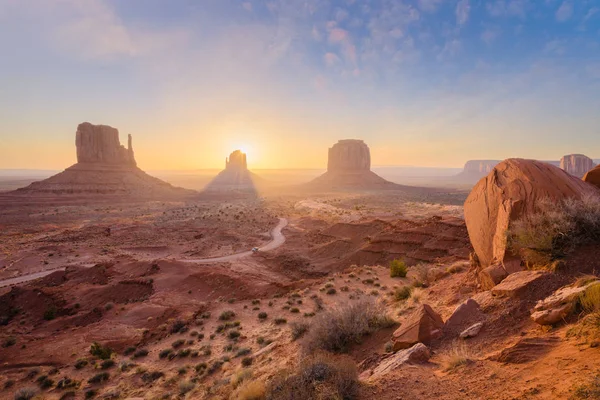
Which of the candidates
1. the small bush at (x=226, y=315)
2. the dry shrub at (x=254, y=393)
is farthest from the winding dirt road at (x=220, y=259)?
the dry shrub at (x=254, y=393)

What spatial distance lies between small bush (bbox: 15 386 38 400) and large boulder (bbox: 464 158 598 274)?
14690mm

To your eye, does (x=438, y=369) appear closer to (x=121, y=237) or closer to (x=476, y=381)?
(x=476, y=381)

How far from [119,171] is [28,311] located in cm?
8023

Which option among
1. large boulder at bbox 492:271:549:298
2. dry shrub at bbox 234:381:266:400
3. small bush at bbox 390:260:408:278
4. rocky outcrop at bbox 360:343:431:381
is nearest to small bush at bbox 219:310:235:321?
dry shrub at bbox 234:381:266:400

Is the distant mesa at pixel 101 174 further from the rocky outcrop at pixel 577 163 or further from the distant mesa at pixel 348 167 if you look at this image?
the rocky outcrop at pixel 577 163

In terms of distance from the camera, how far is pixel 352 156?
129m

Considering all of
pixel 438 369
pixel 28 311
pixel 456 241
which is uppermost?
pixel 438 369

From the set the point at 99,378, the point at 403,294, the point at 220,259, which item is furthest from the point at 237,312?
the point at 220,259

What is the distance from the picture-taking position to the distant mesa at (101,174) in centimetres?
7181

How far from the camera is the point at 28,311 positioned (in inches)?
647

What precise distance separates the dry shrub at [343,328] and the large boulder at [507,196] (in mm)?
3778

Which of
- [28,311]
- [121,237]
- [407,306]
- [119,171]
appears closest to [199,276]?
[28,311]

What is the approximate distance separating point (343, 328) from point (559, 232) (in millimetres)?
5697

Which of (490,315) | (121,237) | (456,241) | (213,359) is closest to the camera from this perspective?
(490,315)
